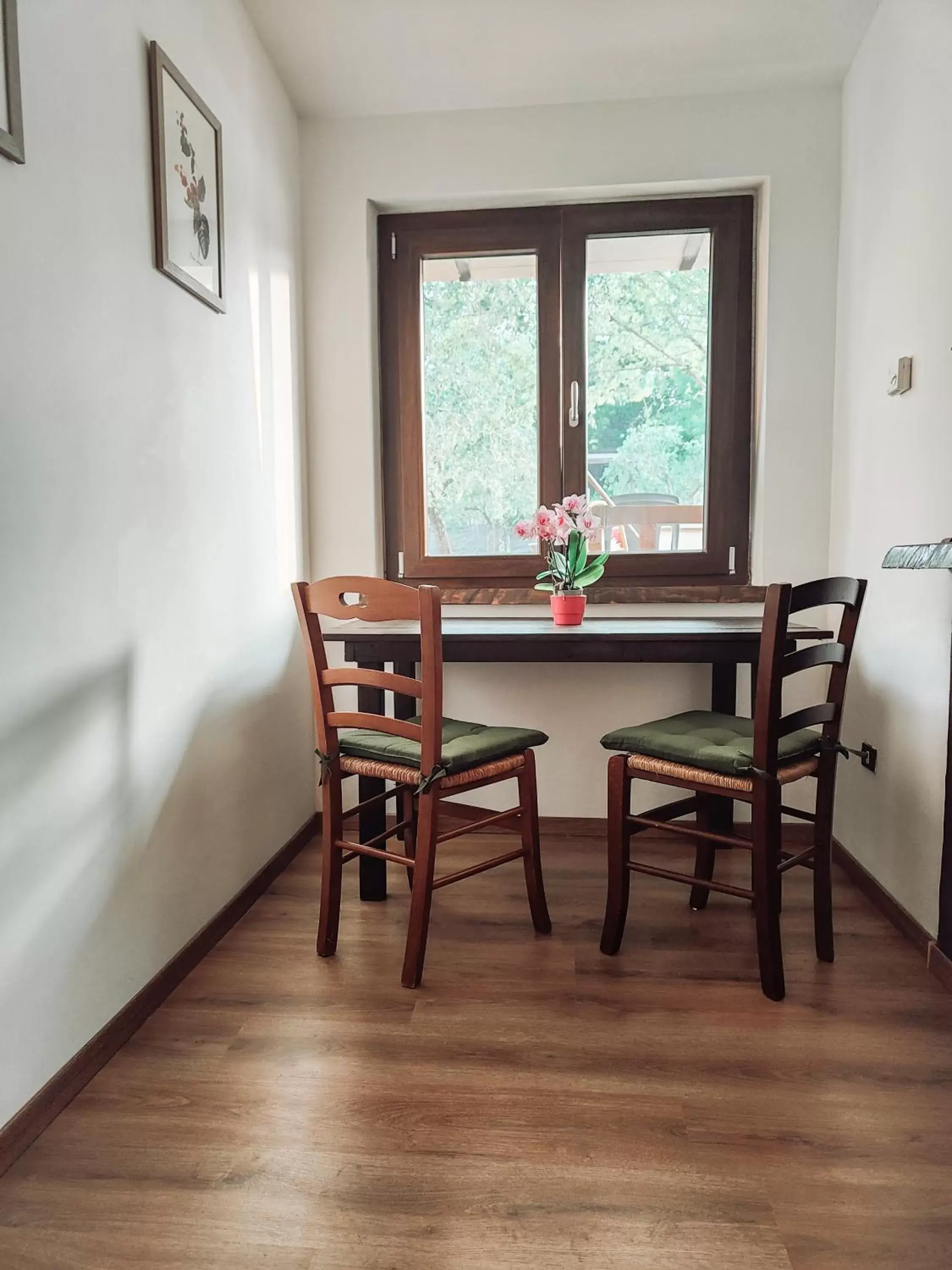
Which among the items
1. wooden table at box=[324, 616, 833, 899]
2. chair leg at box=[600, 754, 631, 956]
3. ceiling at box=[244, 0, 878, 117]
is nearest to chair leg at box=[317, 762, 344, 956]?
wooden table at box=[324, 616, 833, 899]

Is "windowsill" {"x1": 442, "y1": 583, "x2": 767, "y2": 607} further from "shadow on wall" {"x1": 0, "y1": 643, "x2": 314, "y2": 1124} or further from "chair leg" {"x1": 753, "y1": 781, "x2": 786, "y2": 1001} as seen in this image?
"chair leg" {"x1": 753, "y1": 781, "x2": 786, "y2": 1001}

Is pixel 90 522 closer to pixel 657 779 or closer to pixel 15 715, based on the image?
pixel 15 715

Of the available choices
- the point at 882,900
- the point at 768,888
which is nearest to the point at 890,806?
the point at 882,900

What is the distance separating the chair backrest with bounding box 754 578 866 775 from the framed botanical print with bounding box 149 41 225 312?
4.94 feet

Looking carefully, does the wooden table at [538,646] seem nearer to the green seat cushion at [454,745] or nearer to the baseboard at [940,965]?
the green seat cushion at [454,745]

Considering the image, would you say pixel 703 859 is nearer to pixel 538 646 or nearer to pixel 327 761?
pixel 538 646

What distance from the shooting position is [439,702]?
1800 millimetres

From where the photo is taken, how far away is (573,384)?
2.79 meters

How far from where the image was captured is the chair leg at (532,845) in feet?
6.75

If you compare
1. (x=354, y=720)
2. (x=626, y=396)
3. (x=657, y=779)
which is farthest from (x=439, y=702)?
(x=626, y=396)

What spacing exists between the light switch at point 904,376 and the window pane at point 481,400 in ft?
3.75

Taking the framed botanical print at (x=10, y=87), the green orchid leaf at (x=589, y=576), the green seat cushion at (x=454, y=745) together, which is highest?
the framed botanical print at (x=10, y=87)

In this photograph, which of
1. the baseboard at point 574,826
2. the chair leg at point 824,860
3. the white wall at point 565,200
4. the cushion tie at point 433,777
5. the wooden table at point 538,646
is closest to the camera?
the cushion tie at point 433,777

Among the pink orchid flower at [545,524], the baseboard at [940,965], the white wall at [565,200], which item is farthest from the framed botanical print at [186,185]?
the baseboard at [940,965]
